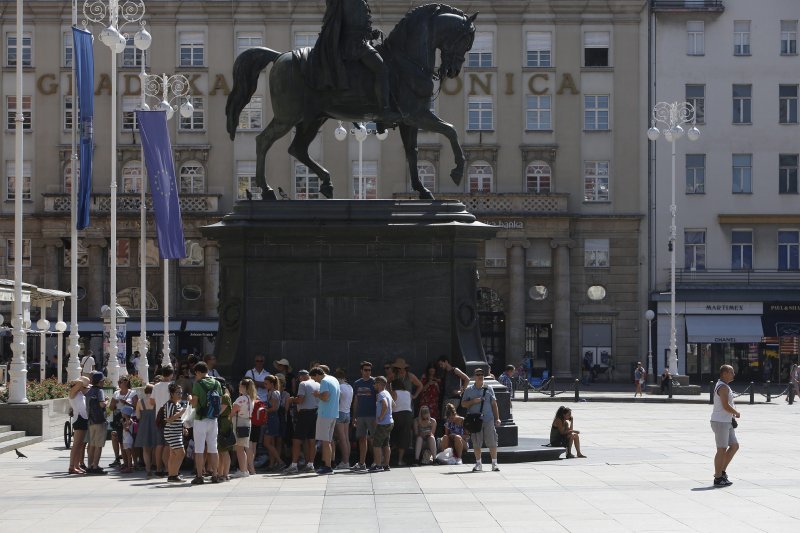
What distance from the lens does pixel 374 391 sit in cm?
2370

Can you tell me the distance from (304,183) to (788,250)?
78.2 feet

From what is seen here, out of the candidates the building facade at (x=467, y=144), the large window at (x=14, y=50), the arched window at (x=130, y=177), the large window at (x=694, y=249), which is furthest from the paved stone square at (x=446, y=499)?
the large window at (x=14, y=50)

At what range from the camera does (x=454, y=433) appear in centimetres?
2467

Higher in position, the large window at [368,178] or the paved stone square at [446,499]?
the large window at [368,178]

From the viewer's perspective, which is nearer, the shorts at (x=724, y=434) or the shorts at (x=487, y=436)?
the shorts at (x=724, y=434)

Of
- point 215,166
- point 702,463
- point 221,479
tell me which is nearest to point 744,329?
point 215,166

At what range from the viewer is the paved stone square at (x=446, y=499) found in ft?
56.7

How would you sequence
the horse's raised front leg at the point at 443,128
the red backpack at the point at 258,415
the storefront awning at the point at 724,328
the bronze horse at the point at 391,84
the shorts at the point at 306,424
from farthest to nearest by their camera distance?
the storefront awning at the point at 724,328 < the bronze horse at the point at 391,84 < the horse's raised front leg at the point at 443,128 < the shorts at the point at 306,424 < the red backpack at the point at 258,415

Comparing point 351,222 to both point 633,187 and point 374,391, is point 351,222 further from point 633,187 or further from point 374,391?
point 633,187

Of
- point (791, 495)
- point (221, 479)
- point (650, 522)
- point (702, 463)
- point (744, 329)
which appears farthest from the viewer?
point (744, 329)

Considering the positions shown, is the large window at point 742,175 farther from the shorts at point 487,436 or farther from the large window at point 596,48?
the shorts at point 487,436

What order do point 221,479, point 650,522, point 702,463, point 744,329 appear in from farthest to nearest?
point 744,329 < point 702,463 < point 221,479 < point 650,522

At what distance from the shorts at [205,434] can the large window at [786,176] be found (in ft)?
189

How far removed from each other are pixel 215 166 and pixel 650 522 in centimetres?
6017
